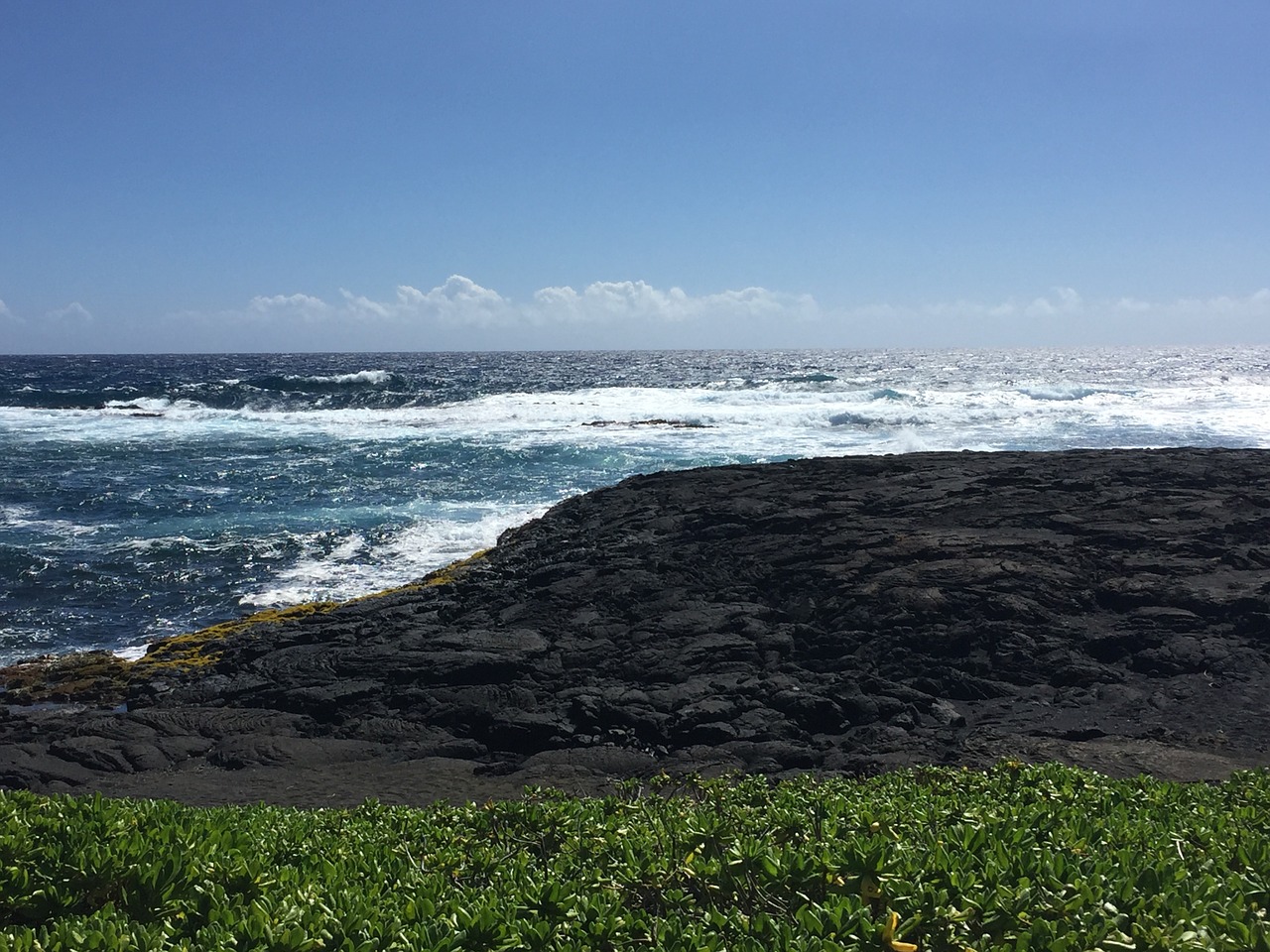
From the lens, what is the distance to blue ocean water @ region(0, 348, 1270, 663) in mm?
14539

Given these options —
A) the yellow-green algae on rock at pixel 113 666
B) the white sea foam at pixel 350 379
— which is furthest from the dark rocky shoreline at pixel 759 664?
the white sea foam at pixel 350 379

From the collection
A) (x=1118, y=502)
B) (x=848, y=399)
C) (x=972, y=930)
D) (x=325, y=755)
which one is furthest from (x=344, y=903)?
(x=848, y=399)

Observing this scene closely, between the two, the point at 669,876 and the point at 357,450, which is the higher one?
the point at 357,450

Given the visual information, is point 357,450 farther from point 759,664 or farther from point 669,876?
point 669,876

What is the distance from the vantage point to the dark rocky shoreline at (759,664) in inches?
282

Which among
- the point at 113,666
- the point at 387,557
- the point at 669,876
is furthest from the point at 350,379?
the point at 669,876

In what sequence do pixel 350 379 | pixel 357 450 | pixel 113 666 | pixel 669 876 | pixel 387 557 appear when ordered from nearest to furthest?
1. pixel 669 876
2. pixel 113 666
3. pixel 387 557
4. pixel 357 450
5. pixel 350 379

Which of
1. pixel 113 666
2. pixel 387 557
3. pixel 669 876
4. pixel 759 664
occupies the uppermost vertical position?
pixel 669 876

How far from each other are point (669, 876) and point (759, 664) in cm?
570

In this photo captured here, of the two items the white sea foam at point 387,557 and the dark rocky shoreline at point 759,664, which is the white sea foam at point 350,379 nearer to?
the white sea foam at point 387,557

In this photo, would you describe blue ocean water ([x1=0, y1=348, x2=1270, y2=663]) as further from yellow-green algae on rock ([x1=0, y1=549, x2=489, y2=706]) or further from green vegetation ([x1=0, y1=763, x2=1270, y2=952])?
green vegetation ([x1=0, y1=763, x2=1270, y2=952])

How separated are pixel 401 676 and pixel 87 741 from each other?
9.76 ft

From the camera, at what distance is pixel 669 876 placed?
3230mm

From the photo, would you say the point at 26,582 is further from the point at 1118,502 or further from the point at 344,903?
the point at 1118,502
